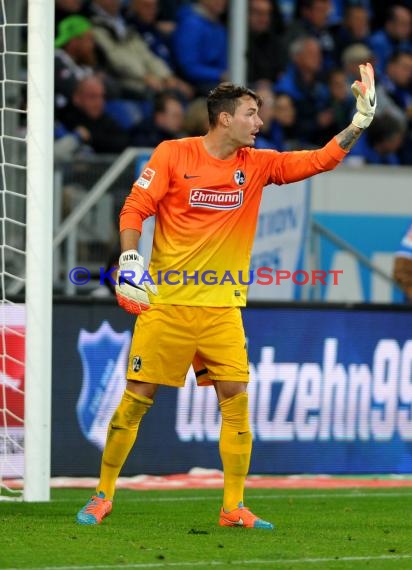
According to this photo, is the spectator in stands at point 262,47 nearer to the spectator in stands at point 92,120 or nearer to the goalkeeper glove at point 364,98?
the spectator in stands at point 92,120

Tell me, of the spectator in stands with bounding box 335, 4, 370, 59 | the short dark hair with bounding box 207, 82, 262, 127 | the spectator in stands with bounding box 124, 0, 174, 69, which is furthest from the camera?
the spectator in stands with bounding box 335, 4, 370, 59

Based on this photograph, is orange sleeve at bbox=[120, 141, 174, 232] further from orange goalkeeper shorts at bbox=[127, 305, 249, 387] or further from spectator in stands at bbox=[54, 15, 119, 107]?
spectator in stands at bbox=[54, 15, 119, 107]

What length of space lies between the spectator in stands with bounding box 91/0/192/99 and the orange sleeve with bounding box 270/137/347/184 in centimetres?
720

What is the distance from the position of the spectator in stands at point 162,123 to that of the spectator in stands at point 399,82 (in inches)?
134

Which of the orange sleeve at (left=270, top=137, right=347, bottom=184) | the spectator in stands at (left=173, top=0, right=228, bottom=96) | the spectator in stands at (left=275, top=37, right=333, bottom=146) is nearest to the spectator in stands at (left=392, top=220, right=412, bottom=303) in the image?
the spectator in stands at (left=275, top=37, right=333, bottom=146)

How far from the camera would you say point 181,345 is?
23.7 ft

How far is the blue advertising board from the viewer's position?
10.1m

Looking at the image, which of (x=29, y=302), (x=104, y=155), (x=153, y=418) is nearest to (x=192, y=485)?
(x=153, y=418)

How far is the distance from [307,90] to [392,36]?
6.95ft

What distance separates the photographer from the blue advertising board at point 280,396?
10.1 m

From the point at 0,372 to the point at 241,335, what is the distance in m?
2.84

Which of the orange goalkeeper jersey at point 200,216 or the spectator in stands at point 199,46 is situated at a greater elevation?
the spectator in stands at point 199,46

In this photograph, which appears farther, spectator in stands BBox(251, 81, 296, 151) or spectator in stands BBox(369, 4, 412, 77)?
spectator in stands BBox(369, 4, 412, 77)

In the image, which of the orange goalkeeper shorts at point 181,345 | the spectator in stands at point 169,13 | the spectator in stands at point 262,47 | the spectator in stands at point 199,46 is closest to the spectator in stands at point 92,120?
the spectator in stands at point 199,46
